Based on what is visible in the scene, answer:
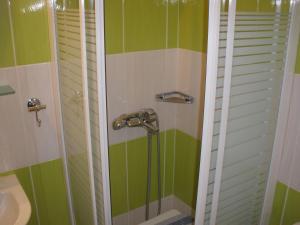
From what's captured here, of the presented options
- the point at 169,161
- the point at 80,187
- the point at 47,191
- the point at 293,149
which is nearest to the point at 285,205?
the point at 293,149

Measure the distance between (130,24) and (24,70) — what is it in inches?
24.3

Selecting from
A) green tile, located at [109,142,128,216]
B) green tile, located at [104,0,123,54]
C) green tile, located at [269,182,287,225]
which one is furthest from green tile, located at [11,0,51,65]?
green tile, located at [269,182,287,225]

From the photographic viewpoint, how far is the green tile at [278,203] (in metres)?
1.60

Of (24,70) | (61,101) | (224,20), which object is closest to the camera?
(224,20)

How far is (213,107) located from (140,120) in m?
0.90

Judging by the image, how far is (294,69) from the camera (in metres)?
1.39

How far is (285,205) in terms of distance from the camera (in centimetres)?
161

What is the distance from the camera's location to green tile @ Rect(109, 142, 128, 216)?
1.93 m

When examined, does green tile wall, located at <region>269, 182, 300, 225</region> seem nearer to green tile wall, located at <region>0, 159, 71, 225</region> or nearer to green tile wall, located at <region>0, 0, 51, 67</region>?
green tile wall, located at <region>0, 159, 71, 225</region>

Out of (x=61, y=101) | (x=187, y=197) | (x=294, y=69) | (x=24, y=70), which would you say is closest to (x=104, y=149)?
(x=61, y=101)

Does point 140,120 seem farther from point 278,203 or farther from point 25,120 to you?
point 278,203

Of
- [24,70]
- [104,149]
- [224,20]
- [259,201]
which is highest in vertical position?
[224,20]

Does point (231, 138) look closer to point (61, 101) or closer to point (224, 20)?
point (224, 20)

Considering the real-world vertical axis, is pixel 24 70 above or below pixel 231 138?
above
